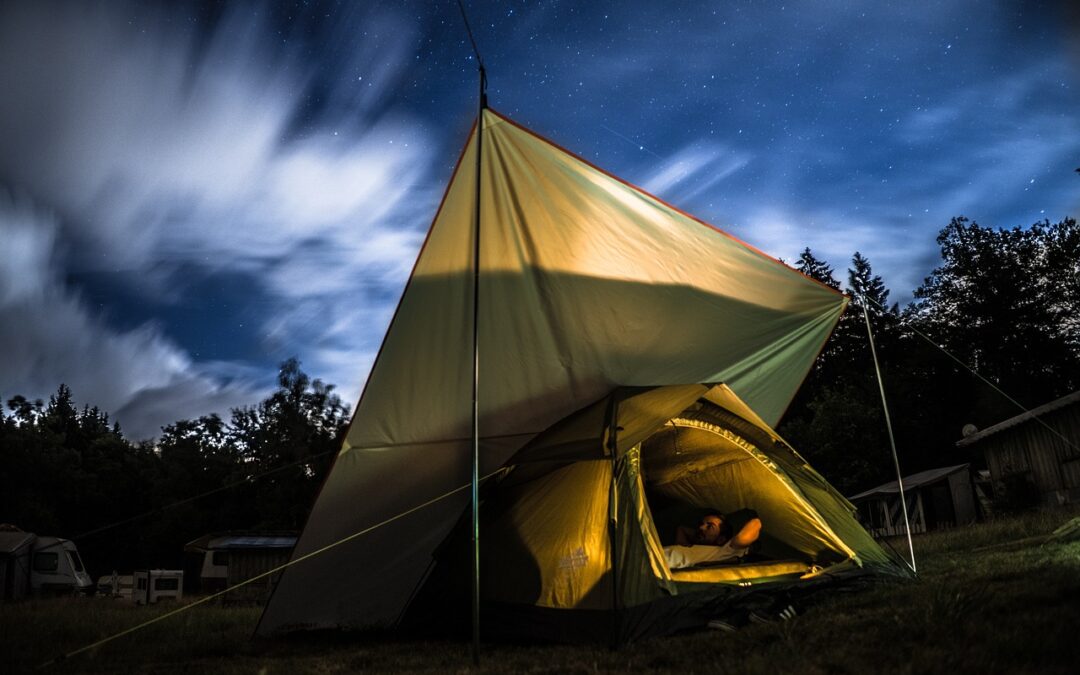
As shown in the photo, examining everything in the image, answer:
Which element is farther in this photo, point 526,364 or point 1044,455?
point 1044,455

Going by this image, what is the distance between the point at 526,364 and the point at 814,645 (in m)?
3.11

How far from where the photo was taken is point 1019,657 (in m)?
3.10

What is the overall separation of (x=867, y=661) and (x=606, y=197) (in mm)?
→ 3939

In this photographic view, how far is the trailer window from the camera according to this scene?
26562 mm

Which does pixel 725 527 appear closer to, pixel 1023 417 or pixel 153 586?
pixel 1023 417

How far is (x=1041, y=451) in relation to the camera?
1994cm

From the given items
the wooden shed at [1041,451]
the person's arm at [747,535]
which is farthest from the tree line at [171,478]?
the person's arm at [747,535]

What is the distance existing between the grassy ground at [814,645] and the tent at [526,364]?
Result: 2.15ft

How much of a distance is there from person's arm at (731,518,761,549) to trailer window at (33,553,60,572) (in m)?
29.7

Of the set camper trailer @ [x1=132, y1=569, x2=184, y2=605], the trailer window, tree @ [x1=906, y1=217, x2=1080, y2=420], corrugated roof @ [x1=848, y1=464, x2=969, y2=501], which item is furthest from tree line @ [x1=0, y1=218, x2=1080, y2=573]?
camper trailer @ [x1=132, y1=569, x2=184, y2=605]

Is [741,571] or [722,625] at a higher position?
[741,571]

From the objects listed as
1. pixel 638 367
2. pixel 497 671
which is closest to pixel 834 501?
pixel 638 367

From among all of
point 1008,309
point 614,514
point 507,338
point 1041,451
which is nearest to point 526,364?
point 507,338

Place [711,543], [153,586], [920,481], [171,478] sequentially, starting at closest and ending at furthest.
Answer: [711,543] < [153,586] < [920,481] < [171,478]
